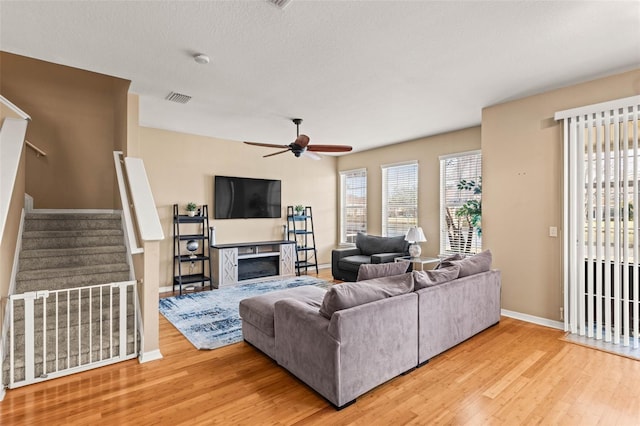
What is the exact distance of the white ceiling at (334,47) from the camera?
2.30 m

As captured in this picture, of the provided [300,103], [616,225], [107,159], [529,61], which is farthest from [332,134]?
[616,225]

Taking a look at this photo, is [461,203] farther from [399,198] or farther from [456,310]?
[456,310]

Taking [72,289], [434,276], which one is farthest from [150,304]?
[434,276]

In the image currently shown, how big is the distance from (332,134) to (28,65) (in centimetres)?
459

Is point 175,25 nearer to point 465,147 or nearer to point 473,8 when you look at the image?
point 473,8

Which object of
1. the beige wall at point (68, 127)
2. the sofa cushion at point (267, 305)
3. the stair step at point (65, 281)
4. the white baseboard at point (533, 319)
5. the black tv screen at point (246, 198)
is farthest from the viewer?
the black tv screen at point (246, 198)

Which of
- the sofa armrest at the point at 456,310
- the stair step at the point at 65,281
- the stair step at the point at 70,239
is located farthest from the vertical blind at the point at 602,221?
the stair step at the point at 70,239

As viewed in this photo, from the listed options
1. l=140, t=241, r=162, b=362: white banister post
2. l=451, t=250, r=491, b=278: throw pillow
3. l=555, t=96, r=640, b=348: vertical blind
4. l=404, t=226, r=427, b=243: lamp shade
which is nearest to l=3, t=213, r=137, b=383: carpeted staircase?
l=140, t=241, r=162, b=362: white banister post

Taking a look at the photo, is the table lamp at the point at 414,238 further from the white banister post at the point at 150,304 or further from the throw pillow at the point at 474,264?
the white banister post at the point at 150,304

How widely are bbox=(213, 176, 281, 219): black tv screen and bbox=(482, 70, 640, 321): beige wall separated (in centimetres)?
420

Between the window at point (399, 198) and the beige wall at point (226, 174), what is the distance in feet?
5.09

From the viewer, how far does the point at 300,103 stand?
429 centimetres

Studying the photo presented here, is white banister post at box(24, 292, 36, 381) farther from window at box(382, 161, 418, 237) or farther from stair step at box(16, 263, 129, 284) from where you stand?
window at box(382, 161, 418, 237)

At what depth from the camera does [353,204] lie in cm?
795
